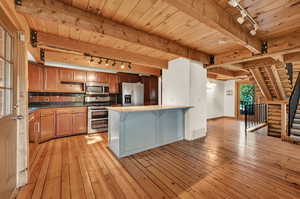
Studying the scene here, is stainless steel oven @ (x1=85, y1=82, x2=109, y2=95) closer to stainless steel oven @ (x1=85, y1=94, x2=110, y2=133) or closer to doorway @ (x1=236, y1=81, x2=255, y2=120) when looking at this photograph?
stainless steel oven @ (x1=85, y1=94, x2=110, y2=133)

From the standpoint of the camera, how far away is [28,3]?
1.51 metres

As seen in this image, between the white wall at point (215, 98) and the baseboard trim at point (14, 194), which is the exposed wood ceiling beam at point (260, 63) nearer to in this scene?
the white wall at point (215, 98)

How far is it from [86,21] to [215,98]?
7.24 metres

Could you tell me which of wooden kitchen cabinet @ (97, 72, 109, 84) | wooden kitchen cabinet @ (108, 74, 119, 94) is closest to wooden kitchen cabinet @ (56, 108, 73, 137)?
wooden kitchen cabinet @ (97, 72, 109, 84)

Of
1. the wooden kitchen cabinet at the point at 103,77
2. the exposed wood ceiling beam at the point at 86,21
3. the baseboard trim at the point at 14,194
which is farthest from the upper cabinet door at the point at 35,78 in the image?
the baseboard trim at the point at 14,194

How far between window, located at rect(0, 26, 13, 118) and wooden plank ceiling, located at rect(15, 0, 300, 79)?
1.39 feet

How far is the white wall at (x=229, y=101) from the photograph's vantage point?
290 inches

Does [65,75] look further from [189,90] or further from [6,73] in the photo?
[189,90]

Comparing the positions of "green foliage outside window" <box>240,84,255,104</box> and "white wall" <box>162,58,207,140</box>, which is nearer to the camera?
"white wall" <box>162,58,207,140</box>

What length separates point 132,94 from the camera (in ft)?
16.5

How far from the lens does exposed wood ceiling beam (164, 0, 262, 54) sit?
138 cm

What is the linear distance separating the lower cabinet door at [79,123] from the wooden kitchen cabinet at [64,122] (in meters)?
0.11

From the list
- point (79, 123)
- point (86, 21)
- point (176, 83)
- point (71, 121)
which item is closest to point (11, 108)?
point (86, 21)

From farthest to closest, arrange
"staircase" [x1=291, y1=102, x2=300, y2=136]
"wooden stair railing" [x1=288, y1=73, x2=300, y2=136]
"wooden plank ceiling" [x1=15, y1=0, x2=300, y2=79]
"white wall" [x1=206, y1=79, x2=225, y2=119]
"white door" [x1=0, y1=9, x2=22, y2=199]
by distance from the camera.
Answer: "white wall" [x1=206, y1=79, x2=225, y2=119]
"wooden stair railing" [x1=288, y1=73, x2=300, y2=136]
"staircase" [x1=291, y1=102, x2=300, y2=136]
"wooden plank ceiling" [x1=15, y1=0, x2=300, y2=79]
"white door" [x1=0, y1=9, x2=22, y2=199]
